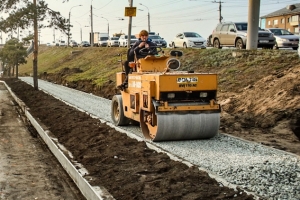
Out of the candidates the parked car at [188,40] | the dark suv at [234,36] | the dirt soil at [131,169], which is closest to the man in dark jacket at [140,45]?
the dirt soil at [131,169]

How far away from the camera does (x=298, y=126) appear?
43.6 feet

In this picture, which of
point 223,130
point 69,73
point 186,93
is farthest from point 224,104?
point 69,73

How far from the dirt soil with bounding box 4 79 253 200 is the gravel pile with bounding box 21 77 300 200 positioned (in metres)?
0.46

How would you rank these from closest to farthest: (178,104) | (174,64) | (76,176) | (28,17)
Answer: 1. (76,176)
2. (178,104)
3. (174,64)
4. (28,17)

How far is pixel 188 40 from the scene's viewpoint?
38062 millimetres

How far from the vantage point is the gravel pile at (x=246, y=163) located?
289 inches

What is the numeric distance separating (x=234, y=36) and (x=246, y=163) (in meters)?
19.9

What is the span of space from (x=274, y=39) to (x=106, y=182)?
932 inches

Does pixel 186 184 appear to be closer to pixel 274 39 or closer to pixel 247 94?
pixel 247 94

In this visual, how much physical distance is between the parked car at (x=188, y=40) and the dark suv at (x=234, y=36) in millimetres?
7271

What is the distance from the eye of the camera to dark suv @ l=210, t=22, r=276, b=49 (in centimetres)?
2778

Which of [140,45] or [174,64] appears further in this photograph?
[140,45]

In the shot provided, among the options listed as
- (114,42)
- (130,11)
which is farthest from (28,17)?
(114,42)

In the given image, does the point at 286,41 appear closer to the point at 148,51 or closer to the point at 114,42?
the point at 148,51
